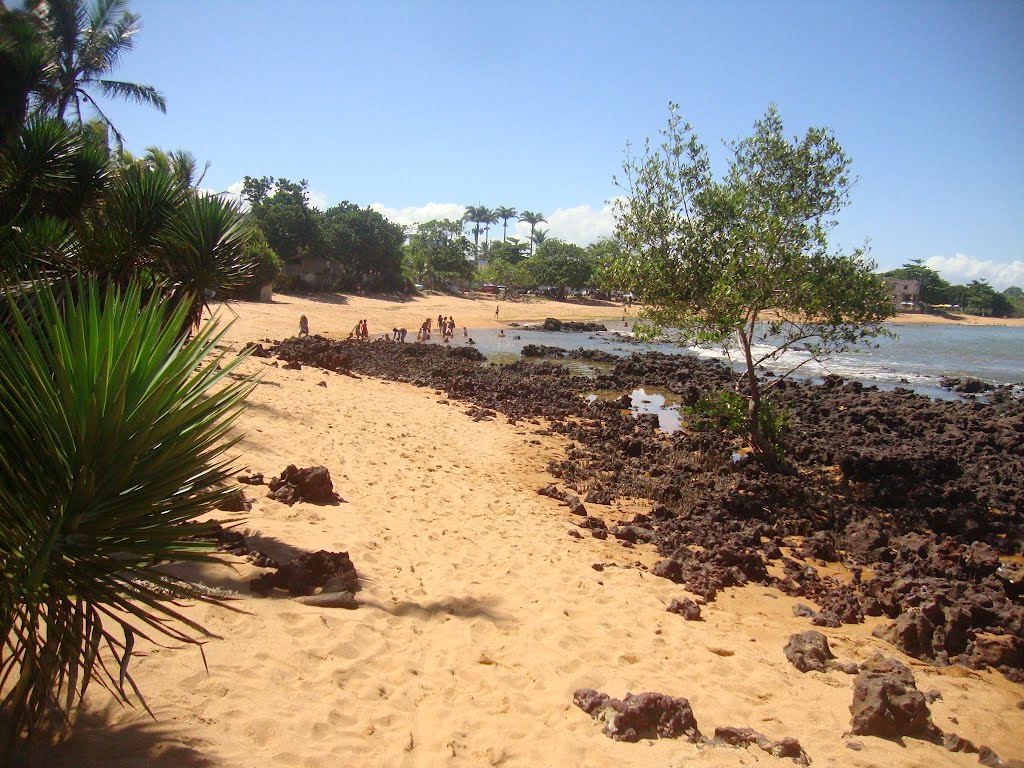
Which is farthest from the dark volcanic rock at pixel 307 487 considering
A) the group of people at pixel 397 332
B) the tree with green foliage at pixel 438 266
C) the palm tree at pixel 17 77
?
the tree with green foliage at pixel 438 266

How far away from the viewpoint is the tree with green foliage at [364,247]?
2047 inches

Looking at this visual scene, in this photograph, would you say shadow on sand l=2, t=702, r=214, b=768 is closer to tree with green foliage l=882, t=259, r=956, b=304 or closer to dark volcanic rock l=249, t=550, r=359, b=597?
dark volcanic rock l=249, t=550, r=359, b=597

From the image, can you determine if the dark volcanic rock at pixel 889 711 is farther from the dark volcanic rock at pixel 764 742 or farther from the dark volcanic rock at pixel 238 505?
the dark volcanic rock at pixel 238 505

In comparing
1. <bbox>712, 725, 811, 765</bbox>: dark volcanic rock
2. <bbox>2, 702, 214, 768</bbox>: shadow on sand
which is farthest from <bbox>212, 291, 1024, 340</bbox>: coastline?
<bbox>2, 702, 214, 768</bbox>: shadow on sand

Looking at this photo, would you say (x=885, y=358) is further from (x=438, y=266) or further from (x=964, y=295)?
(x=964, y=295)

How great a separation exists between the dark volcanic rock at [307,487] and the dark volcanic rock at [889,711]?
579 cm

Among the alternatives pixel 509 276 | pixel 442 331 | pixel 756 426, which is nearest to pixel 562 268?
pixel 509 276

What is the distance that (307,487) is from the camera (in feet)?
25.7

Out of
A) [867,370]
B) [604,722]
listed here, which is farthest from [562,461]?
[867,370]

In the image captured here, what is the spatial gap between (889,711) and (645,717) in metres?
1.74

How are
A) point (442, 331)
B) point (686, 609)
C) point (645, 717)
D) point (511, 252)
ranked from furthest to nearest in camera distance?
1. point (511, 252)
2. point (442, 331)
3. point (686, 609)
4. point (645, 717)

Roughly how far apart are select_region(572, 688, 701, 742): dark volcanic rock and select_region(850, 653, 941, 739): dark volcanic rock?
47.9 inches

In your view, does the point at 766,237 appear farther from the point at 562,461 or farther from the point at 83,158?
the point at 83,158

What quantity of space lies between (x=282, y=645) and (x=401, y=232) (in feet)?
183
